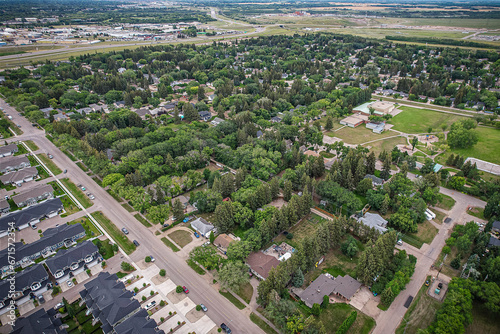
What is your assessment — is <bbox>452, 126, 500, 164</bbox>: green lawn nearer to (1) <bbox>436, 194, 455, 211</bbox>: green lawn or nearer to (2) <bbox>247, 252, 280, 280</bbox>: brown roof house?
(1) <bbox>436, 194, 455, 211</bbox>: green lawn

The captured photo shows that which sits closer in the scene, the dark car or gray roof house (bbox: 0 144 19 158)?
the dark car

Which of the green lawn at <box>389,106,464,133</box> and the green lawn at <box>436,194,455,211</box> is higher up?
the green lawn at <box>389,106,464,133</box>

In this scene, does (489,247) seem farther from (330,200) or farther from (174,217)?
(174,217)

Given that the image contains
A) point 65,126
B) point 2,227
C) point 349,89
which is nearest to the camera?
point 2,227

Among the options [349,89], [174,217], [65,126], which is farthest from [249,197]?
[349,89]

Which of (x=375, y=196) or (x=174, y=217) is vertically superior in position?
(x=375, y=196)

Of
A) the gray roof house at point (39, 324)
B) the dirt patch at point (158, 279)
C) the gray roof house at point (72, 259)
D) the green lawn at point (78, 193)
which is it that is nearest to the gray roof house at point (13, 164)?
the green lawn at point (78, 193)

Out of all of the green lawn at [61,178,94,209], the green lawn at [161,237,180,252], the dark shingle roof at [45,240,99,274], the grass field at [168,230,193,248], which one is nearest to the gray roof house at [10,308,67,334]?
the dark shingle roof at [45,240,99,274]

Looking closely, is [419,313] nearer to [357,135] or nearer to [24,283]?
[24,283]
